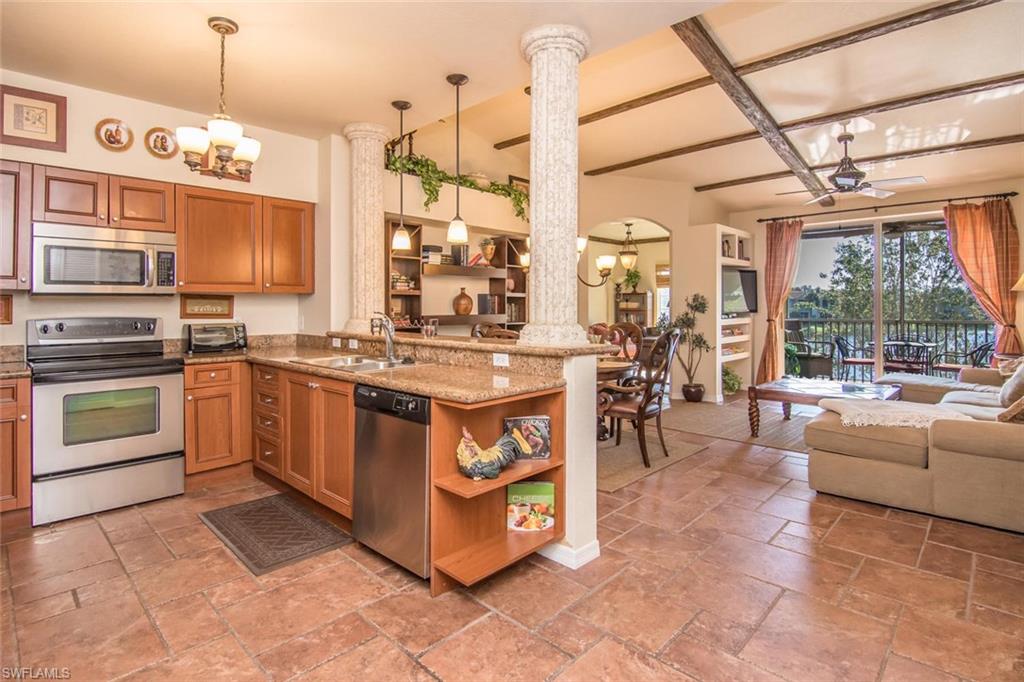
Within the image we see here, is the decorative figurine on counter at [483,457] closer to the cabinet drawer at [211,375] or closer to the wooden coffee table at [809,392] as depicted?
the cabinet drawer at [211,375]

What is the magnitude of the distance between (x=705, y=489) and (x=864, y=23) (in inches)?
123

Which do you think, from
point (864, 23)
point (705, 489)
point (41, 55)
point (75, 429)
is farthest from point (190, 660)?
point (864, 23)

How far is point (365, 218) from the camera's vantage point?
413 cm

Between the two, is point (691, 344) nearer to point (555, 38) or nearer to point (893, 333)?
point (893, 333)

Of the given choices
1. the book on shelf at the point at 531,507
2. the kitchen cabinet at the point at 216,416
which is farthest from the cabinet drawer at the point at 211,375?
the book on shelf at the point at 531,507

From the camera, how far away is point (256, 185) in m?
4.05

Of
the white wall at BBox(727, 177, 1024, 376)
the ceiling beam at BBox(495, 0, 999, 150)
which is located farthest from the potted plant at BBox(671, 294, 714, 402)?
the ceiling beam at BBox(495, 0, 999, 150)

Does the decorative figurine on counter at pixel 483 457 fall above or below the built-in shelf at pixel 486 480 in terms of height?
above

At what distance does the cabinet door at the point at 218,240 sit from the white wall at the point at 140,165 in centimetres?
12

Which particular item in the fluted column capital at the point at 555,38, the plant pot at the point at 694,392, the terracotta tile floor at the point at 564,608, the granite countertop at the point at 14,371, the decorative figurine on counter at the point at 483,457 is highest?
the fluted column capital at the point at 555,38

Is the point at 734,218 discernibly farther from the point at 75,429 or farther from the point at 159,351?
the point at 75,429

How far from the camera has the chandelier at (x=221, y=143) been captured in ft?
8.23

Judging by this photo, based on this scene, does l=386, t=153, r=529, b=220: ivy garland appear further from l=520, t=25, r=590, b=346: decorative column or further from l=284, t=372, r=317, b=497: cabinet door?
l=284, t=372, r=317, b=497: cabinet door

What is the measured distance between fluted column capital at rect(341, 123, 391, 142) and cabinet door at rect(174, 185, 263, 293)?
34.1 inches
